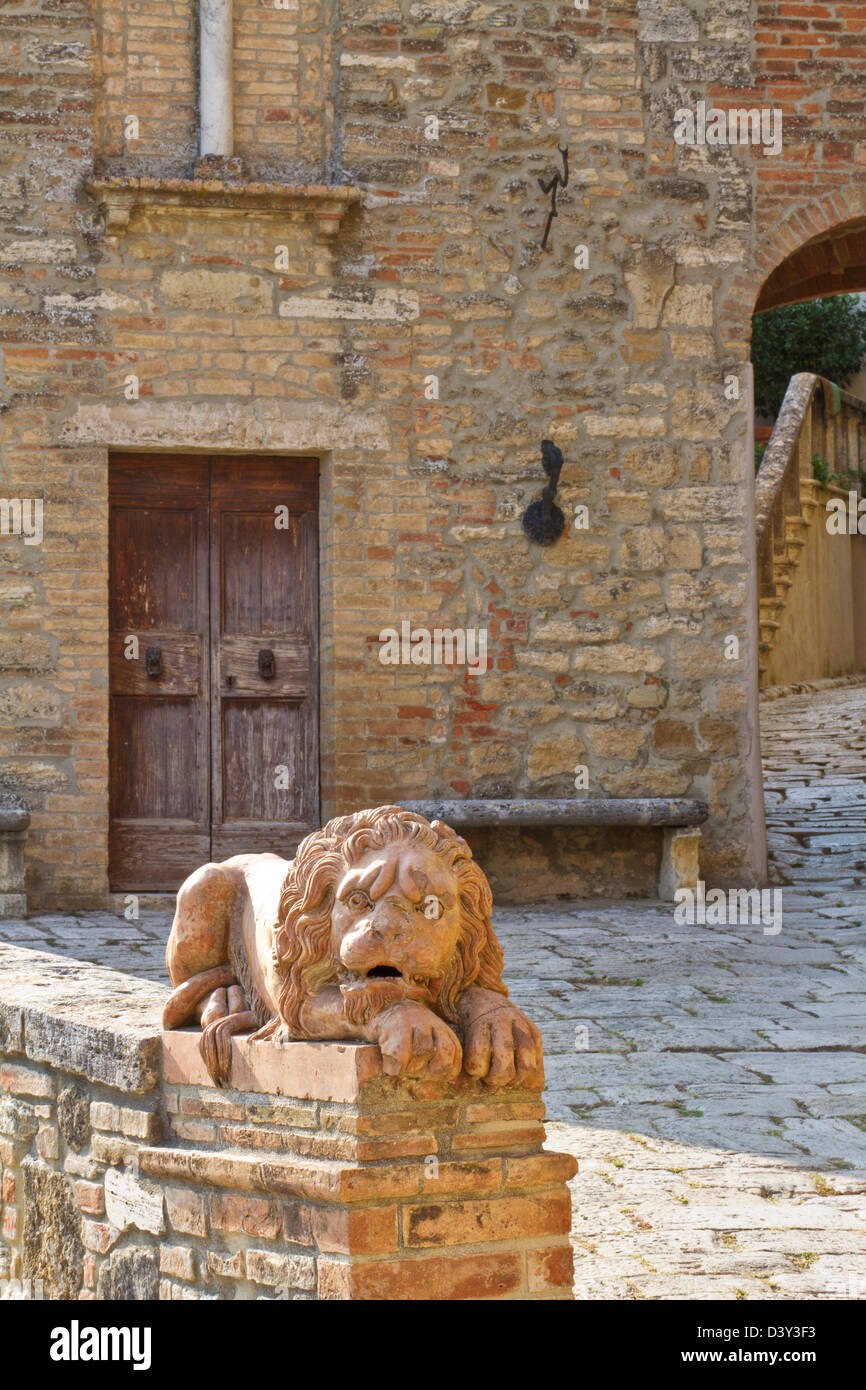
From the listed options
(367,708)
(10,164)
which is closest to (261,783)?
(367,708)

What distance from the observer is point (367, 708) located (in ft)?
24.7

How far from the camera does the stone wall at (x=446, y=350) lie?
7406 mm

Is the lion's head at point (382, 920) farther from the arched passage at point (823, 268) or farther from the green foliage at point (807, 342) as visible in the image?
the green foliage at point (807, 342)

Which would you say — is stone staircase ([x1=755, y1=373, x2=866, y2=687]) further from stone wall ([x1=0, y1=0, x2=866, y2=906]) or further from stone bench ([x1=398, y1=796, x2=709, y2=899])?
stone bench ([x1=398, y1=796, x2=709, y2=899])

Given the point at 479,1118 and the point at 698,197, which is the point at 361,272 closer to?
the point at 698,197

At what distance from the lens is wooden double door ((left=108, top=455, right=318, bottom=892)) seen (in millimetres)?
7594

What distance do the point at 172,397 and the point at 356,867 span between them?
518 centimetres

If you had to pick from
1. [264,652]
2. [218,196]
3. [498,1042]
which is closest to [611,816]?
[264,652]

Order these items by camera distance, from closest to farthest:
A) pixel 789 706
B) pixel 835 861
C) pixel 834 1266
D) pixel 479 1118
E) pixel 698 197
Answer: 1. pixel 479 1118
2. pixel 834 1266
3. pixel 698 197
4. pixel 835 861
5. pixel 789 706

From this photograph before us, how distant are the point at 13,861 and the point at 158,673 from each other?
3.67 feet

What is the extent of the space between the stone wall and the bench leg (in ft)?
0.72

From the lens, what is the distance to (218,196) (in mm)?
7434

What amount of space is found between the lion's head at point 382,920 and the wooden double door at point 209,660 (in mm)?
4890

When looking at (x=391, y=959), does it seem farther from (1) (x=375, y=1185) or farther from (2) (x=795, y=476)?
(2) (x=795, y=476)
